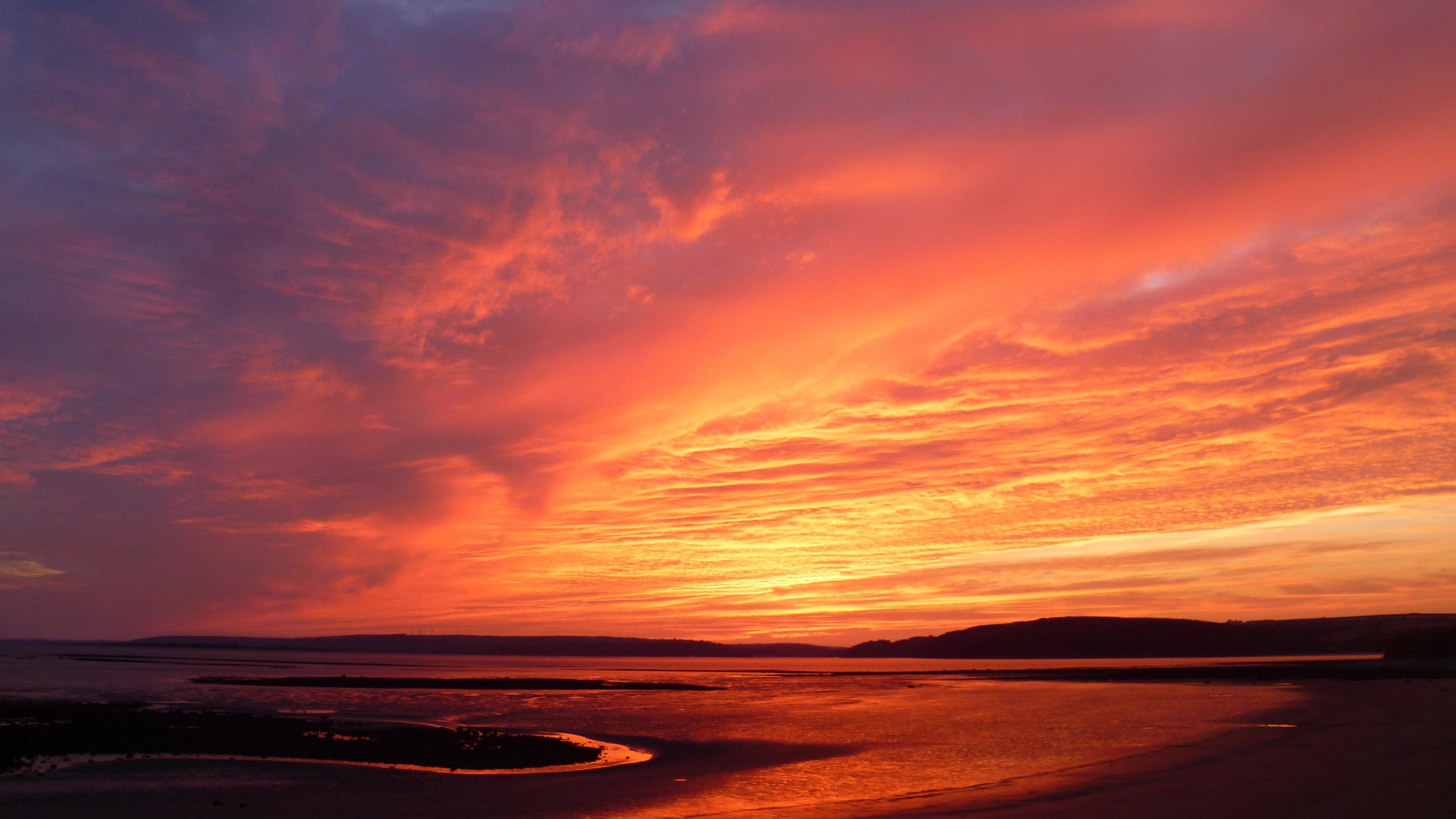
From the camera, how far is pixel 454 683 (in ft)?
248

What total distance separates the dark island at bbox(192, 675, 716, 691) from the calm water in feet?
14.5

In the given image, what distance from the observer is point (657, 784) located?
22078 millimetres

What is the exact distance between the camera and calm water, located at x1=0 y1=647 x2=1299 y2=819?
22.4 meters

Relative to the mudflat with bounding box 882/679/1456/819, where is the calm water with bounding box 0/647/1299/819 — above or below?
below

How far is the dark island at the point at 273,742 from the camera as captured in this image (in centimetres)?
2625

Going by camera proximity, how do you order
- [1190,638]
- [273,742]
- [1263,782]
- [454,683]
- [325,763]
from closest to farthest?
[1263,782]
[325,763]
[273,742]
[454,683]
[1190,638]

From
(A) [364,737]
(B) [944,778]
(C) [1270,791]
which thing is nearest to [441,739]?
(A) [364,737]

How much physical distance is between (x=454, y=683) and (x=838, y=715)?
147 ft

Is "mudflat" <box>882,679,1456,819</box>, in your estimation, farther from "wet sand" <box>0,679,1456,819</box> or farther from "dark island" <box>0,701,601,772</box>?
"dark island" <box>0,701,601,772</box>

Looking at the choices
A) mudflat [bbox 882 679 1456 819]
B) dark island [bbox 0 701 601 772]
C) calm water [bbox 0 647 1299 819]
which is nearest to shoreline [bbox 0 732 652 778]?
dark island [bbox 0 701 601 772]

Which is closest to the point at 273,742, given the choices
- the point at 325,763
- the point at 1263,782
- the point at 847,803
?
the point at 325,763

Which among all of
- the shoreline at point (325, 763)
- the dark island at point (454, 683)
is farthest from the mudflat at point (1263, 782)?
the dark island at point (454, 683)

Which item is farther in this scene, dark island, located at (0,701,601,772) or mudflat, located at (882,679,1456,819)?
dark island, located at (0,701,601,772)

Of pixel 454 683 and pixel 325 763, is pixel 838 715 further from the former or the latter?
pixel 454 683
